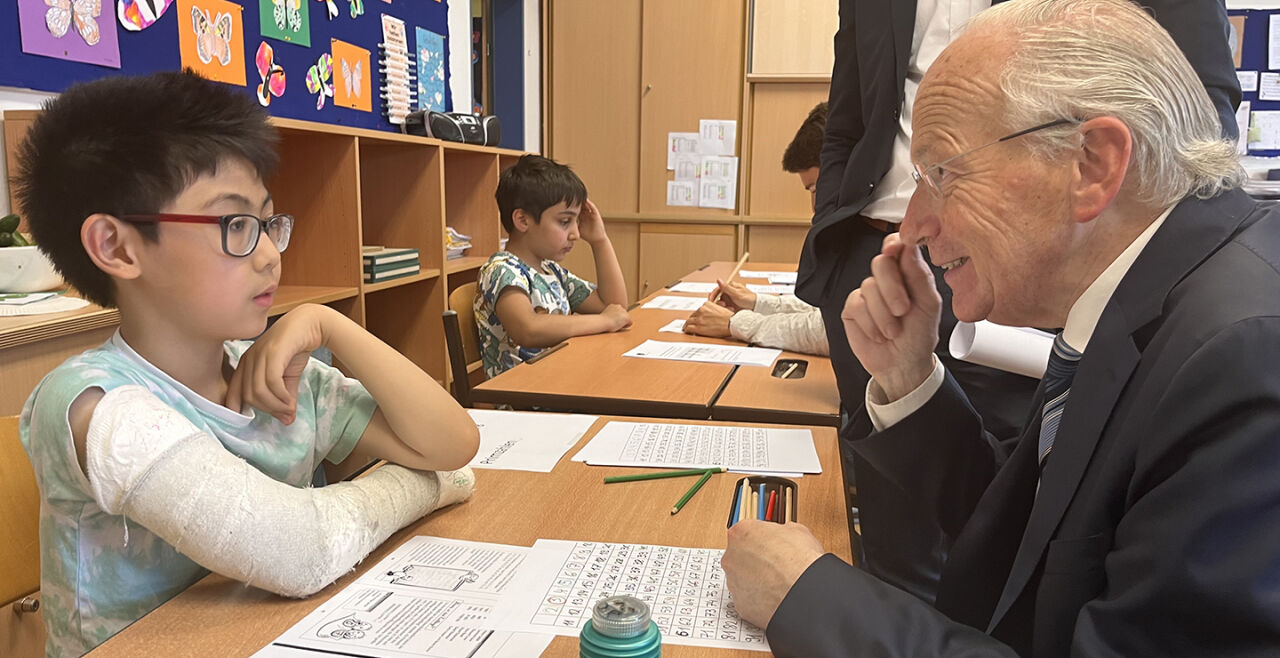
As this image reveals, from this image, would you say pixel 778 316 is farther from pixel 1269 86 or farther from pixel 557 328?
pixel 1269 86

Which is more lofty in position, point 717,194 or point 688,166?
point 688,166

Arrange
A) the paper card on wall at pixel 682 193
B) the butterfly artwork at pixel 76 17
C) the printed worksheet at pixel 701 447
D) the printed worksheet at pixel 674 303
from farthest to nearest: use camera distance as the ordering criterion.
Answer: the paper card on wall at pixel 682 193, the printed worksheet at pixel 674 303, the butterfly artwork at pixel 76 17, the printed worksheet at pixel 701 447

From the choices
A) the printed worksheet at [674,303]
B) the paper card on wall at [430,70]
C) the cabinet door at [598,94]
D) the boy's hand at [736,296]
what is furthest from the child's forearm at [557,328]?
the cabinet door at [598,94]

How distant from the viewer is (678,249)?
623cm

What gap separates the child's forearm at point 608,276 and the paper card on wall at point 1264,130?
3.75m

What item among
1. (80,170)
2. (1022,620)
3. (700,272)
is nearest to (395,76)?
(700,272)

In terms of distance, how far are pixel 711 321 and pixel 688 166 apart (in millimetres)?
3761

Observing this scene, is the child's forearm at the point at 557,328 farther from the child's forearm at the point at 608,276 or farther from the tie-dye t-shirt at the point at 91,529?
the tie-dye t-shirt at the point at 91,529

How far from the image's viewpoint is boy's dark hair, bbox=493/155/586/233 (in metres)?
2.94

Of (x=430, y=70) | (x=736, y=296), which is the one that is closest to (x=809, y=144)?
(x=736, y=296)

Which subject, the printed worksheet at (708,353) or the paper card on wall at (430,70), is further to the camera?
the paper card on wall at (430,70)

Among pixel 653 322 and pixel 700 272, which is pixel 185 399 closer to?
pixel 653 322

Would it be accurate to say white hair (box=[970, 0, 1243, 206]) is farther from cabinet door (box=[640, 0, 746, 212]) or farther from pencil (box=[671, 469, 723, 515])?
cabinet door (box=[640, 0, 746, 212])

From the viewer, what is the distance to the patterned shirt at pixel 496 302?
273cm
